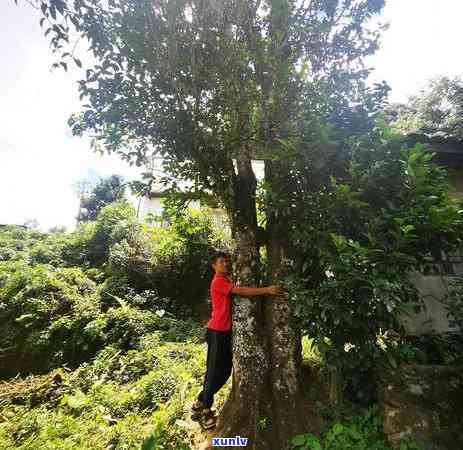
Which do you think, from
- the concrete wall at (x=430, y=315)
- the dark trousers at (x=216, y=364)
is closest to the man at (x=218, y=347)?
the dark trousers at (x=216, y=364)

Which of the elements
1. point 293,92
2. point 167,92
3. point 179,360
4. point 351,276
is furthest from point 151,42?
point 179,360

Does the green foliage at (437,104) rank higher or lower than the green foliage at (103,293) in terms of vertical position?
higher

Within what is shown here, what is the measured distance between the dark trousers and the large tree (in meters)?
0.24

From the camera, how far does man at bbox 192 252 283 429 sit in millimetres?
3816

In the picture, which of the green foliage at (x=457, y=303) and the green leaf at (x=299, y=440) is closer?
the green leaf at (x=299, y=440)

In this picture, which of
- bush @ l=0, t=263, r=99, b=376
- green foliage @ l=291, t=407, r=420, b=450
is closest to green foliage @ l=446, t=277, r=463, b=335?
green foliage @ l=291, t=407, r=420, b=450

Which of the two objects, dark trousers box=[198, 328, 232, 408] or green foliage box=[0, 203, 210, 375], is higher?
green foliage box=[0, 203, 210, 375]

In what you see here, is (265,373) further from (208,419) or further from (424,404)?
(424,404)

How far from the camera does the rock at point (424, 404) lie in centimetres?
308

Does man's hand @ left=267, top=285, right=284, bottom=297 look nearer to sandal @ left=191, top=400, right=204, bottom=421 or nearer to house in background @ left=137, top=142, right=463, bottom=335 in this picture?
sandal @ left=191, top=400, right=204, bottom=421

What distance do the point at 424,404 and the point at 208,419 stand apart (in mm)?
2725

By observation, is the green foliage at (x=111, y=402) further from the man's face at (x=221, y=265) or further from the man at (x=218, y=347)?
the man's face at (x=221, y=265)

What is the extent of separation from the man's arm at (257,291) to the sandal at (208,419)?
1.71m

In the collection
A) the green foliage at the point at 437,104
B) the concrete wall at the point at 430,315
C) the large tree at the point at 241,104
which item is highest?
the green foliage at the point at 437,104
